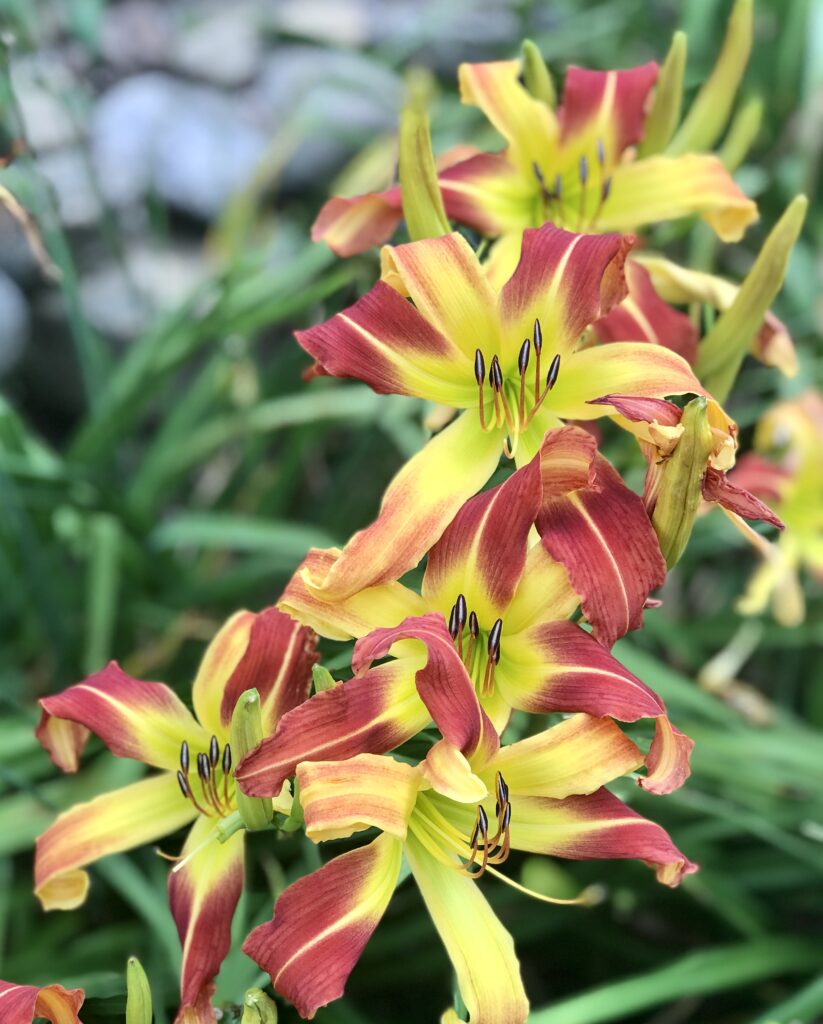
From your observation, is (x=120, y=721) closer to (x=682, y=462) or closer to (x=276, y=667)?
(x=276, y=667)

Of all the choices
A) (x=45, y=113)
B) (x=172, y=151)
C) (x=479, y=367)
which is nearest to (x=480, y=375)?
(x=479, y=367)

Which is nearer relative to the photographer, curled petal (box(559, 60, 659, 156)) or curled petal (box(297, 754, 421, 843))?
curled petal (box(297, 754, 421, 843))

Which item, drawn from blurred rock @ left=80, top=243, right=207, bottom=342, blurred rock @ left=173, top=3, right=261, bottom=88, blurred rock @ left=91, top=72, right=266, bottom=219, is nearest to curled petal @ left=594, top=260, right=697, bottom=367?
blurred rock @ left=80, top=243, right=207, bottom=342

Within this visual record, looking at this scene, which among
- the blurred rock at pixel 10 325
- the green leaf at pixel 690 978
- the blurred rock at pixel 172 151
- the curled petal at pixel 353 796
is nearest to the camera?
the curled petal at pixel 353 796

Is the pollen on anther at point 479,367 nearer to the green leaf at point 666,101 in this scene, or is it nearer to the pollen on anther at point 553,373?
the pollen on anther at point 553,373

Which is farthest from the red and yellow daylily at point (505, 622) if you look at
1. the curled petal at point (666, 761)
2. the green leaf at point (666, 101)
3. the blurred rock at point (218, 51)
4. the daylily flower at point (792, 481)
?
the blurred rock at point (218, 51)

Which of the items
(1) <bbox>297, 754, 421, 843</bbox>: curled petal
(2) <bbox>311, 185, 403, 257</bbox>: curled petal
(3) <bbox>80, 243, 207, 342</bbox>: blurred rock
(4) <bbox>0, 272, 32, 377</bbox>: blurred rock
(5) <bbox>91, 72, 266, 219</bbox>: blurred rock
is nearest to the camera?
(1) <bbox>297, 754, 421, 843</bbox>: curled petal

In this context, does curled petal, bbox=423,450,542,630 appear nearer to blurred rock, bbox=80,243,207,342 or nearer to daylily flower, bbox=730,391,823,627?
daylily flower, bbox=730,391,823,627
